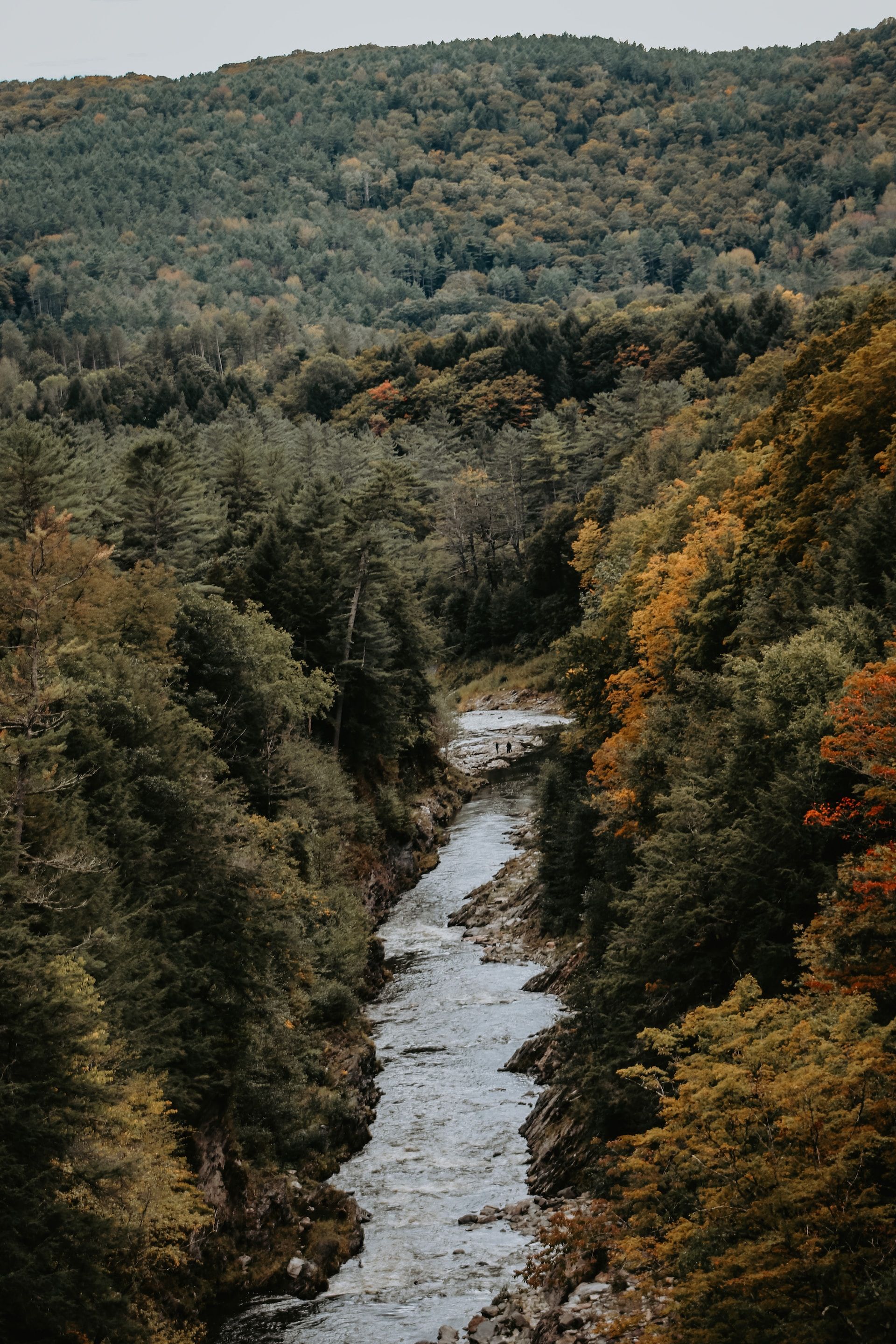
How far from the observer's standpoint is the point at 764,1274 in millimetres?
11039

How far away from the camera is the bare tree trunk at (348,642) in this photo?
50594mm

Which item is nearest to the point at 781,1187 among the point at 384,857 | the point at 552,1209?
the point at 552,1209

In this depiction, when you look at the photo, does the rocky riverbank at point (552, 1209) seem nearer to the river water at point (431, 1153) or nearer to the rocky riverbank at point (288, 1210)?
the river water at point (431, 1153)

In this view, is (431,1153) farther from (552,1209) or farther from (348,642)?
(348,642)

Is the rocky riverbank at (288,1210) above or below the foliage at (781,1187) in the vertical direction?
below

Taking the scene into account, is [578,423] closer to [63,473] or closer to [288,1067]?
[63,473]

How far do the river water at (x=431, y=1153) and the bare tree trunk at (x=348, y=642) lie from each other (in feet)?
31.2

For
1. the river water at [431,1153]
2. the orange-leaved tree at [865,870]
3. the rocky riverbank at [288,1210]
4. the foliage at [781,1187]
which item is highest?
the orange-leaved tree at [865,870]

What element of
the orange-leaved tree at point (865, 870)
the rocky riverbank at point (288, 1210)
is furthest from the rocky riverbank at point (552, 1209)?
the orange-leaved tree at point (865, 870)

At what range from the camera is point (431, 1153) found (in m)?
27.1

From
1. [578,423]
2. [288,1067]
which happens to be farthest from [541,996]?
[578,423]

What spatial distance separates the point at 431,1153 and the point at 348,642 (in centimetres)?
2738

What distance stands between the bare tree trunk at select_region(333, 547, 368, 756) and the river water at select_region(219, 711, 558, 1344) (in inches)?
374

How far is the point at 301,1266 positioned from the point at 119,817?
34.6ft
